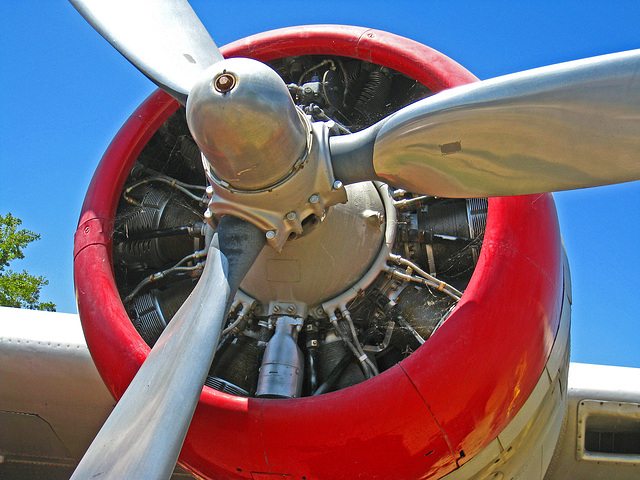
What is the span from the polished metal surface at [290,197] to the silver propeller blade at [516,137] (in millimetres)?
95

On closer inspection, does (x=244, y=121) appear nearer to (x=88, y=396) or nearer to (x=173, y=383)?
(x=173, y=383)

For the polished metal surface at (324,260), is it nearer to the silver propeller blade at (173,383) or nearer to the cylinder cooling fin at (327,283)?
the cylinder cooling fin at (327,283)

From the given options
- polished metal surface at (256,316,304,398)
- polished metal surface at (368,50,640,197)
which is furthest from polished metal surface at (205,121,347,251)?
polished metal surface at (256,316,304,398)

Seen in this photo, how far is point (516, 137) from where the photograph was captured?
10.0 feet

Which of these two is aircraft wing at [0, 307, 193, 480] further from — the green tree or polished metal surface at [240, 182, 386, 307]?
the green tree

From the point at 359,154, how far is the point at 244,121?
0.71m

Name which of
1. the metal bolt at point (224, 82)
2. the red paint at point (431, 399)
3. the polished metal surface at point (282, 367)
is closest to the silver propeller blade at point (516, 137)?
the red paint at point (431, 399)

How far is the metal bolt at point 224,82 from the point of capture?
10.3 ft

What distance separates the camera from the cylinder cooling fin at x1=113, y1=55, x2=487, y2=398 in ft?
13.3

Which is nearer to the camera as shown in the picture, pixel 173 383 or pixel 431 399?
pixel 173 383

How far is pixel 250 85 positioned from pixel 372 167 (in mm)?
798

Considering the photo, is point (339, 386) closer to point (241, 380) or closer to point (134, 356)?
point (241, 380)

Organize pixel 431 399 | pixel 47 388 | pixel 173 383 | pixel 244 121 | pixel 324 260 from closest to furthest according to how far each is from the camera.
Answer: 1. pixel 173 383
2. pixel 244 121
3. pixel 431 399
4. pixel 324 260
5. pixel 47 388

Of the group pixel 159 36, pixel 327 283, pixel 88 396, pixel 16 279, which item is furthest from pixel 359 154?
pixel 16 279
